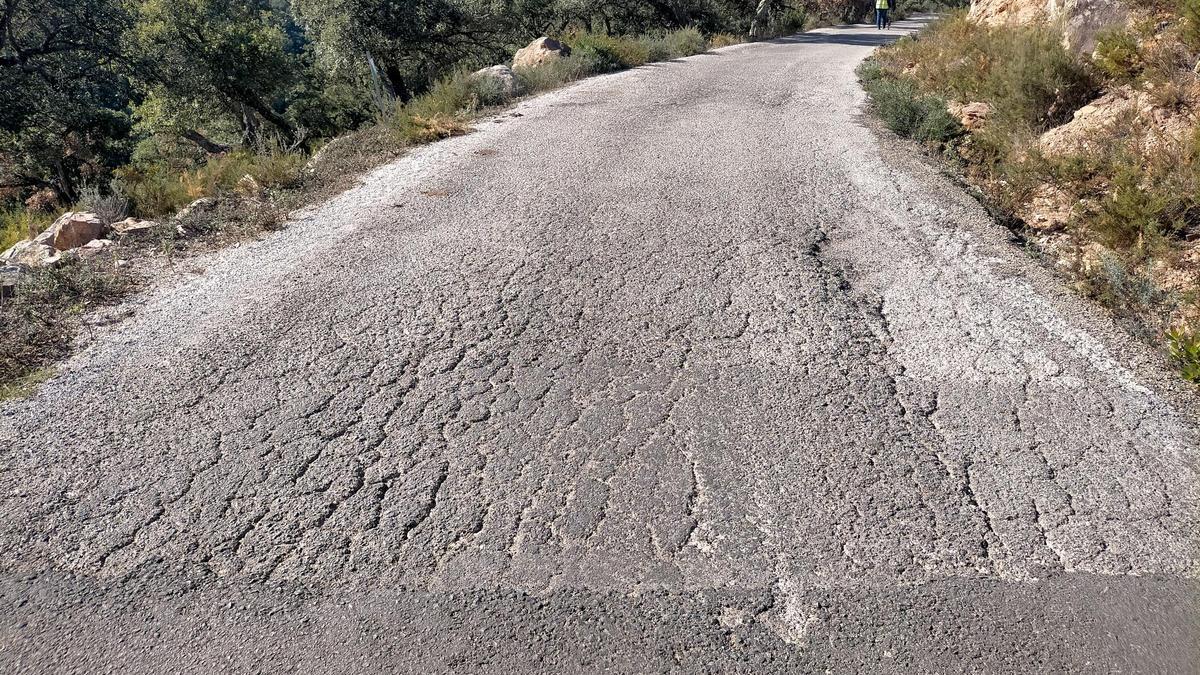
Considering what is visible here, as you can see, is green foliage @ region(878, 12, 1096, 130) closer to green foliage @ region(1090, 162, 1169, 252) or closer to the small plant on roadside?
green foliage @ region(1090, 162, 1169, 252)

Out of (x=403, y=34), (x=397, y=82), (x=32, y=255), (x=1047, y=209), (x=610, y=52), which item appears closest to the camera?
(x=32, y=255)

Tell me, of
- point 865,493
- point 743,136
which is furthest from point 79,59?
point 865,493

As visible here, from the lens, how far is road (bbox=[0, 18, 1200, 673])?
259cm

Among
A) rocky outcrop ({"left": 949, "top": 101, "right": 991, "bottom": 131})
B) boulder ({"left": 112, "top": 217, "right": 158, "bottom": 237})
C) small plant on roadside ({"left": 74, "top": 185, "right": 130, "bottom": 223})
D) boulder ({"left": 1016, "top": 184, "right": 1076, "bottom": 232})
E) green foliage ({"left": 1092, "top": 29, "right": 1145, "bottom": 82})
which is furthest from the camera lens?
rocky outcrop ({"left": 949, "top": 101, "right": 991, "bottom": 131})

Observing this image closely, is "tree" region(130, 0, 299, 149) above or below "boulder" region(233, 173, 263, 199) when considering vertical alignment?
above

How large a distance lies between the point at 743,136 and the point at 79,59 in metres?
12.0

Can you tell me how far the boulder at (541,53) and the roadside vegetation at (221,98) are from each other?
565 mm

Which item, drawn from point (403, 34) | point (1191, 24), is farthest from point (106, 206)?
point (403, 34)

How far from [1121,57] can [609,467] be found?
7.61 metres

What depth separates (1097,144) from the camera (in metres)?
6.64

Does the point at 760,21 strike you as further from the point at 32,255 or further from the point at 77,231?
the point at 32,255

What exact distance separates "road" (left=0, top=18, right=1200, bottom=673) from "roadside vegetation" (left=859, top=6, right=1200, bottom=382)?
0.46 m

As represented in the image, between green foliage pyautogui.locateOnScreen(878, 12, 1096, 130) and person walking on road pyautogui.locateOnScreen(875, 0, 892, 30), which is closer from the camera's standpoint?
green foliage pyautogui.locateOnScreen(878, 12, 1096, 130)

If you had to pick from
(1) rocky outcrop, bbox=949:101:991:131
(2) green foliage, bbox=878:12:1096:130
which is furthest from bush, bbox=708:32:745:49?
(1) rocky outcrop, bbox=949:101:991:131
